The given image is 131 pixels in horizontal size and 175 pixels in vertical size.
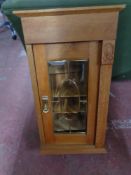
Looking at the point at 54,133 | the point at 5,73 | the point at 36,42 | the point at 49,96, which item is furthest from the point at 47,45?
the point at 5,73

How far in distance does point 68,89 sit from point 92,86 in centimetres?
17

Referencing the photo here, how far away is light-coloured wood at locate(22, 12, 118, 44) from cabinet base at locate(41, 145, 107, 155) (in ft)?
2.46

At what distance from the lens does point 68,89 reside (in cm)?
122

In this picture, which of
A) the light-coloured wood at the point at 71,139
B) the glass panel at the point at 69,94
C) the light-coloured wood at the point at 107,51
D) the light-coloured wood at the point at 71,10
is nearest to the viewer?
the light-coloured wood at the point at 71,10

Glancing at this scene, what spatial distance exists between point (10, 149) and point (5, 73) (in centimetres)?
122

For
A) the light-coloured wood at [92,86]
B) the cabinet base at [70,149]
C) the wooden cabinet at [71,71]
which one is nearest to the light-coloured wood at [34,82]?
the wooden cabinet at [71,71]

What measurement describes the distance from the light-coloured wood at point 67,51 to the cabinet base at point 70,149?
64cm

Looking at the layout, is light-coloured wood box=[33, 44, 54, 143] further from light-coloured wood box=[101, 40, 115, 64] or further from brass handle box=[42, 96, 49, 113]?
light-coloured wood box=[101, 40, 115, 64]

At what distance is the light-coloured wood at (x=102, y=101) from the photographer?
1.05m

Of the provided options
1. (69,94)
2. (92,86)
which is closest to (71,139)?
(69,94)

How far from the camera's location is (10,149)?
1.40m

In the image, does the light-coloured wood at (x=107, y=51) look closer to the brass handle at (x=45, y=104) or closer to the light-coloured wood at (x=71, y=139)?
the brass handle at (x=45, y=104)

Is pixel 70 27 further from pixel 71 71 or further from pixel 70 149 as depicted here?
pixel 70 149

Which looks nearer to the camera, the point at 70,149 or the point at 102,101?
the point at 102,101
